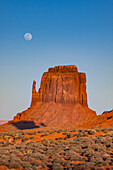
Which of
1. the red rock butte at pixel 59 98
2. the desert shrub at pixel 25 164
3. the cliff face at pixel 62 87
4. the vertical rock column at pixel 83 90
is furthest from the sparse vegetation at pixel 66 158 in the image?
the vertical rock column at pixel 83 90

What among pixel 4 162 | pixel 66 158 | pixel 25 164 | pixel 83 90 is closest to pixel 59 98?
pixel 83 90

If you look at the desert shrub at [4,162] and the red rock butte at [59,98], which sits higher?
the red rock butte at [59,98]

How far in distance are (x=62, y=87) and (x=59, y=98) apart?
7.61 m

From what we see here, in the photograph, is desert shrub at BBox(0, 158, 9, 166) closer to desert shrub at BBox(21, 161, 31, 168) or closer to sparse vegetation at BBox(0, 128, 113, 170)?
sparse vegetation at BBox(0, 128, 113, 170)

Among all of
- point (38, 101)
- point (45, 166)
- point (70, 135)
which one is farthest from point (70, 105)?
point (45, 166)

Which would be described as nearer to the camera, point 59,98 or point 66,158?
point 66,158

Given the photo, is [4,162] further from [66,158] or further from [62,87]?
[62,87]

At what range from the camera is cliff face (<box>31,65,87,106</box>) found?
11618 cm

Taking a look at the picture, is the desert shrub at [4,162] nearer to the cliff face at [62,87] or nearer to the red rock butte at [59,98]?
the red rock butte at [59,98]

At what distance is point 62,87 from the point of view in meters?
119

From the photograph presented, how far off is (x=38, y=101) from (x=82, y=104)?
80.7 feet

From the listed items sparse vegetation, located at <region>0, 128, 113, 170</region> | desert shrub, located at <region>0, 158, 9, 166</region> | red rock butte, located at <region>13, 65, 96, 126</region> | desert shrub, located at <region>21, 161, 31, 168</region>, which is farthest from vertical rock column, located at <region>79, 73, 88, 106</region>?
desert shrub, located at <region>21, 161, 31, 168</region>

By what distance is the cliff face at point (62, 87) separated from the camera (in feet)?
381

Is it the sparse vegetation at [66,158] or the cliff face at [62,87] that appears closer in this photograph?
the sparse vegetation at [66,158]
